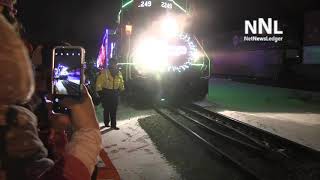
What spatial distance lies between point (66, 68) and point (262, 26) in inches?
1329

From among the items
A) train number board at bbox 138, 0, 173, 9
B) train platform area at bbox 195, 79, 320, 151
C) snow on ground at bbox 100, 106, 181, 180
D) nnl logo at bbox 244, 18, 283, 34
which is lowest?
snow on ground at bbox 100, 106, 181, 180

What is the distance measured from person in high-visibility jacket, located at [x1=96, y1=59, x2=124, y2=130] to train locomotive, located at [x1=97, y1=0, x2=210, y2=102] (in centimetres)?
469

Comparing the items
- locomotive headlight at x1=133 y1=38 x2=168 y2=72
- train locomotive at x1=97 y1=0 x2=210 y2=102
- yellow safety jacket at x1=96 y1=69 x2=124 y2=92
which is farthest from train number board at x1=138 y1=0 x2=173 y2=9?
yellow safety jacket at x1=96 y1=69 x2=124 y2=92

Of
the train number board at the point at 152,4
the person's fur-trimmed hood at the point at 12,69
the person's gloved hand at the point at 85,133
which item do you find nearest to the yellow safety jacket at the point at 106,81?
the train number board at the point at 152,4

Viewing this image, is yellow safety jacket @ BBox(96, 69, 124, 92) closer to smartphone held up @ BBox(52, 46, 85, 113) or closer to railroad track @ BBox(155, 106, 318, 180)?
railroad track @ BBox(155, 106, 318, 180)

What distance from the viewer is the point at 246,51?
115 feet

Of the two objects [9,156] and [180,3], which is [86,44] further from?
[9,156]

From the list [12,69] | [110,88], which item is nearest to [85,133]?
[12,69]

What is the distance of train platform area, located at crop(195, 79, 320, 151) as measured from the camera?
1096 centimetres

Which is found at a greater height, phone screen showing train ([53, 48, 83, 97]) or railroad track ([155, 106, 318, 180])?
phone screen showing train ([53, 48, 83, 97])

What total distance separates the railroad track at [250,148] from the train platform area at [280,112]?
581mm

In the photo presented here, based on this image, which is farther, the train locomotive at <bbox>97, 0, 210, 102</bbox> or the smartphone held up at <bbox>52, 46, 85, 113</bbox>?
the train locomotive at <bbox>97, 0, 210, 102</bbox>

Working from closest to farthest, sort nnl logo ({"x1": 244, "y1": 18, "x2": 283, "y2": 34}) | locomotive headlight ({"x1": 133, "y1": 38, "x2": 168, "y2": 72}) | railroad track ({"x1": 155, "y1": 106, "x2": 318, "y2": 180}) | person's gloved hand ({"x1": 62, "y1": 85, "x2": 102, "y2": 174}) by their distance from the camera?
person's gloved hand ({"x1": 62, "y1": 85, "x2": 102, "y2": 174})
railroad track ({"x1": 155, "y1": 106, "x2": 318, "y2": 180})
locomotive headlight ({"x1": 133, "y1": 38, "x2": 168, "y2": 72})
nnl logo ({"x1": 244, "y1": 18, "x2": 283, "y2": 34})

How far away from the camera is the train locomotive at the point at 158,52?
1688cm
